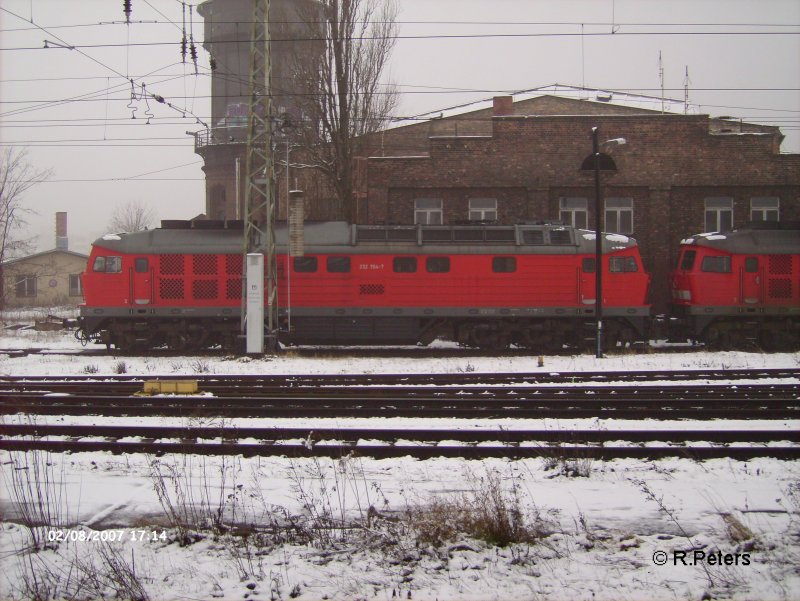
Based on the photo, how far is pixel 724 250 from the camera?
72.7ft

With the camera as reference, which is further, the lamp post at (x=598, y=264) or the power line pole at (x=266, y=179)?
the lamp post at (x=598, y=264)

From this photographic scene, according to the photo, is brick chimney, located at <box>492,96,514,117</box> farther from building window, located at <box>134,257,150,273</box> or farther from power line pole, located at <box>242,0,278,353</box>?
building window, located at <box>134,257,150,273</box>

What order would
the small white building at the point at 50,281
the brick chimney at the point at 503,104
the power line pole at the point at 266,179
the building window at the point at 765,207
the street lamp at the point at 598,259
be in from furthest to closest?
1. the small white building at the point at 50,281
2. the brick chimney at the point at 503,104
3. the building window at the point at 765,207
4. the street lamp at the point at 598,259
5. the power line pole at the point at 266,179

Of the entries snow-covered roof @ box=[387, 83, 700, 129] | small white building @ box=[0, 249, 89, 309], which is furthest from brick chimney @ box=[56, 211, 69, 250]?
snow-covered roof @ box=[387, 83, 700, 129]

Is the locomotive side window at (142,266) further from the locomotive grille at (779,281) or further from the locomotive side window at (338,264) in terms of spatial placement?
the locomotive grille at (779,281)

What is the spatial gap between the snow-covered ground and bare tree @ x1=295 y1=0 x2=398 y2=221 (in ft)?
64.2

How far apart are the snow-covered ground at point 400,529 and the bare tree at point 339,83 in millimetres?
19564

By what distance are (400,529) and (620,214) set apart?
961 inches

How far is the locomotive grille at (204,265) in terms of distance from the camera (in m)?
21.1

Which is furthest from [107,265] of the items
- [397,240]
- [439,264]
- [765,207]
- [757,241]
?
[765,207]

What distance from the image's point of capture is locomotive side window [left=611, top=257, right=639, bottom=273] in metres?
21.4

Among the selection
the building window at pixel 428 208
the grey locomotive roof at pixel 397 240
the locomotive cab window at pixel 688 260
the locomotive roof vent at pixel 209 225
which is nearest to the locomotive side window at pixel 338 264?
the grey locomotive roof at pixel 397 240

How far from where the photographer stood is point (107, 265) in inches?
840

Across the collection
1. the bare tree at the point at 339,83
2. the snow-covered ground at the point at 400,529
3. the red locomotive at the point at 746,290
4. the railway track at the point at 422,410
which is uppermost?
the bare tree at the point at 339,83
